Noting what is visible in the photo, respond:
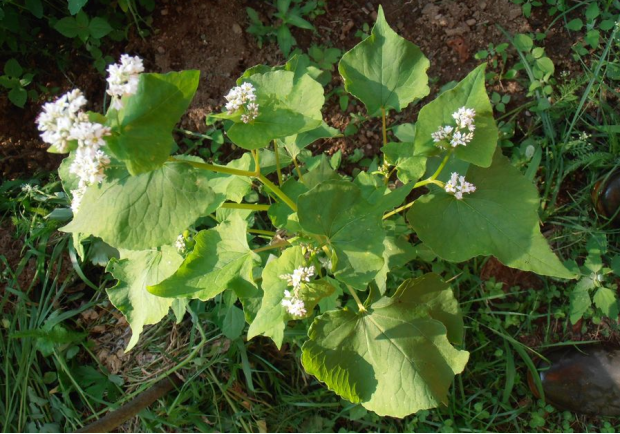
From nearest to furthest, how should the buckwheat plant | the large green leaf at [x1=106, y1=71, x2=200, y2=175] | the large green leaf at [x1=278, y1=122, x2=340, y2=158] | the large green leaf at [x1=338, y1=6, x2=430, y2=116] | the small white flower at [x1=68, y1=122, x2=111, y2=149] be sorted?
the small white flower at [x1=68, y1=122, x2=111, y2=149]
the large green leaf at [x1=106, y1=71, x2=200, y2=175]
the buckwheat plant
the large green leaf at [x1=338, y1=6, x2=430, y2=116]
the large green leaf at [x1=278, y1=122, x2=340, y2=158]

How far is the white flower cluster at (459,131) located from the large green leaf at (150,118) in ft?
2.59

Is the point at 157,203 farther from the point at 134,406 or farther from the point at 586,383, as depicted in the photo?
the point at 586,383

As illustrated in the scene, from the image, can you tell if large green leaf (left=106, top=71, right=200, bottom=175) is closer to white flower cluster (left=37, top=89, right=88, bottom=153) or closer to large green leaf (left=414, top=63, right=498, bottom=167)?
white flower cluster (left=37, top=89, right=88, bottom=153)

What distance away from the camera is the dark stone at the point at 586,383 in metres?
2.46

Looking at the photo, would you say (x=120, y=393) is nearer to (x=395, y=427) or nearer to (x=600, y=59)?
(x=395, y=427)

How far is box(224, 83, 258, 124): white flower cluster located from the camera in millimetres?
1455

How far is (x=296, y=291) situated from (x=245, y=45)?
68.5 inches

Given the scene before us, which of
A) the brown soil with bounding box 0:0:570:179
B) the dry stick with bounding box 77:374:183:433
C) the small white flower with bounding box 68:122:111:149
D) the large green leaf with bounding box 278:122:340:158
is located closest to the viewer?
the small white flower with bounding box 68:122:111:149

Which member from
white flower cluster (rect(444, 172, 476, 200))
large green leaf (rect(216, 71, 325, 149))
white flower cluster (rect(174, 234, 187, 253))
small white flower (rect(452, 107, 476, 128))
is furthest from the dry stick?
small white flower (rect(452, 107, 476, 128))

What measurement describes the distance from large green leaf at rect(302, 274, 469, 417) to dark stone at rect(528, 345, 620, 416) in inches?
39.7

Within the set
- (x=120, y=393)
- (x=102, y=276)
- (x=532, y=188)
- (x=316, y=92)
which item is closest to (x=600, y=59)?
(x=532, y=188)

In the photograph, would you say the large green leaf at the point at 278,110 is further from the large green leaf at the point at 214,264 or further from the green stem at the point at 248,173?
the large green leaf at the point at 214,264

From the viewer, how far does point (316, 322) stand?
1653mm

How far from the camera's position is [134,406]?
8.17 ft
